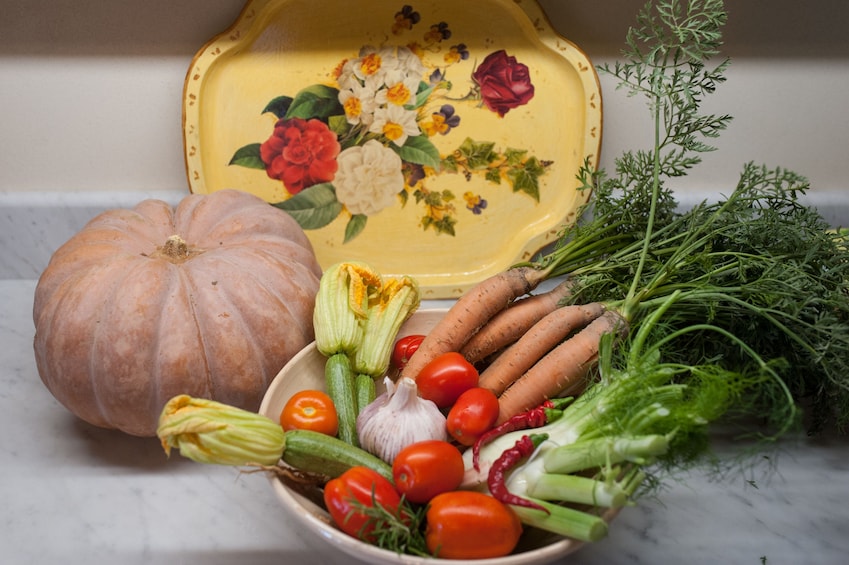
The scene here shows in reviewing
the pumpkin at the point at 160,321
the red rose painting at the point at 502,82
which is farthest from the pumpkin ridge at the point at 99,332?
the red rose painting at the point at 502,82

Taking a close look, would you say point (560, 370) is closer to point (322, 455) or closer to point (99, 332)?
point (322, 455)

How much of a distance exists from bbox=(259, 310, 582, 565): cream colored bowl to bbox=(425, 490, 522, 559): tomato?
0.02 meters

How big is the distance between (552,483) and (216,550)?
40 cm

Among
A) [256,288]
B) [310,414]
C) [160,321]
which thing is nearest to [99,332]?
[160,321]

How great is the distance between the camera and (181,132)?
50.9 inches

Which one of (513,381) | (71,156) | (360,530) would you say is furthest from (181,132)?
(360,530)

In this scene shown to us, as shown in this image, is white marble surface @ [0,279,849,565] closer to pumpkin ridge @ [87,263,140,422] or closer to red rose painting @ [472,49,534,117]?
pumpkin ridge @ [87,263,140,422]

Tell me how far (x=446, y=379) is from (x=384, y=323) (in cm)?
14

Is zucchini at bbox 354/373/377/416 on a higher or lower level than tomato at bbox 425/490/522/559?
higher

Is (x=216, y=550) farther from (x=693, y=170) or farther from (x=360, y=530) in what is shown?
(x=693, y=170)

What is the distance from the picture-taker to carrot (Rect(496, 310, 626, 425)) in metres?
0.90

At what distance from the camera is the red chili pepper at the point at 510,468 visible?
0.72m

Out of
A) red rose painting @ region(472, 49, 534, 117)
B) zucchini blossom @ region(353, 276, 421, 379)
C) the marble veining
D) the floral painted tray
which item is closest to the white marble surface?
the marble veining

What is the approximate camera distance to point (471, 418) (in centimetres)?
84
